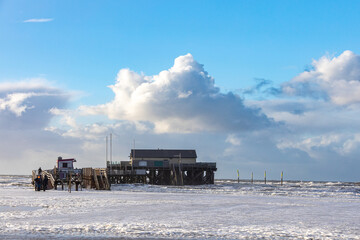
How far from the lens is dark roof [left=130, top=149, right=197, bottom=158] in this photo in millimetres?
97000

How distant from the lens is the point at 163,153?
97938mm

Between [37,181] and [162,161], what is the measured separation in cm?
4641

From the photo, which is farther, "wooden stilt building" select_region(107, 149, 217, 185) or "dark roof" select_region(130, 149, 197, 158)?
"dark roof" select_region(130, 149, 197, 158)

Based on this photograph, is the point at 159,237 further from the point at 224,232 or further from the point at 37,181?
the point at 37,181

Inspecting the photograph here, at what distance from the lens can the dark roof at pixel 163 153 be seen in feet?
318

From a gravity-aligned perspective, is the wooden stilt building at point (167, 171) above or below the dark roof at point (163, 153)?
below

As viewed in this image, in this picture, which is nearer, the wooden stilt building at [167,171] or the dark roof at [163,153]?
the wooden stilt building at [167,171]

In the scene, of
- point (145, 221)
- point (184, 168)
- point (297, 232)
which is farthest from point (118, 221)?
point (184, 168)

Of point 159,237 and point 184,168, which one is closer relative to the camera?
point 159,237

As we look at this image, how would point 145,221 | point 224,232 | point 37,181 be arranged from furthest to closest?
point 37,181 → point 145,221 → point 224,232

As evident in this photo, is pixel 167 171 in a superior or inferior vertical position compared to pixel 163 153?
inferior

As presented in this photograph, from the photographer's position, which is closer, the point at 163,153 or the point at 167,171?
the point at 167,171

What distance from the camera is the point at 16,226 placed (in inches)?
606

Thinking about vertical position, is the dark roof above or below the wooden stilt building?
above
